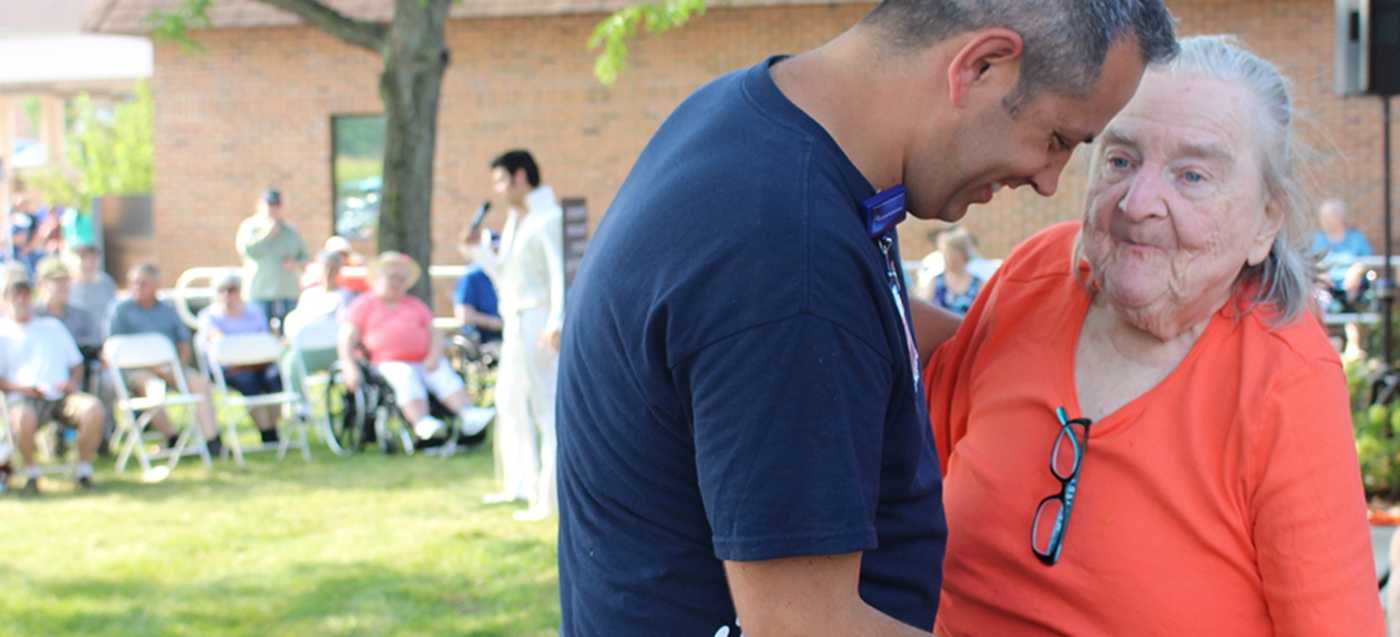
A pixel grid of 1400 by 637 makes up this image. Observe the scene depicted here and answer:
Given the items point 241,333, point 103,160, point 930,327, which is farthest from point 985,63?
point 103,160

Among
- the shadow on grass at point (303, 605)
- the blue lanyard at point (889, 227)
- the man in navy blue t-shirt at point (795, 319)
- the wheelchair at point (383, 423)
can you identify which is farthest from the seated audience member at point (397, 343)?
the blue lanyard at point (889, 227)

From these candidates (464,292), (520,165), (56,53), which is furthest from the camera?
(56,53)

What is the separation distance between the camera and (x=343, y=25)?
15242 mm

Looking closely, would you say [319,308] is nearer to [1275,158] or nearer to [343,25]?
[343,25]

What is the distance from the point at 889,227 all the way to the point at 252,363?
12.2m

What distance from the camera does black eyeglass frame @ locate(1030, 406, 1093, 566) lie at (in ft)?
7.64

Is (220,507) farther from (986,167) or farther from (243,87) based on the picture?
(243,87)

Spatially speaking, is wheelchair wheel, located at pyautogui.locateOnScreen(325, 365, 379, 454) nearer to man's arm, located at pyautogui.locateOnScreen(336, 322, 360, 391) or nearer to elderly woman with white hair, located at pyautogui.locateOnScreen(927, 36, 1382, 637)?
man's arm, located at pyautogui.locateOnScreen(336, 322, 360, 391)

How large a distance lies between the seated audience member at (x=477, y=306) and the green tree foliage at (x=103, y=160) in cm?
2172

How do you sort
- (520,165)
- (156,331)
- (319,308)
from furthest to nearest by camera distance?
(319,308) → (156,331) → (520,165)

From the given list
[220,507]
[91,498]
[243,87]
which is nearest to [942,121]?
[220,507]

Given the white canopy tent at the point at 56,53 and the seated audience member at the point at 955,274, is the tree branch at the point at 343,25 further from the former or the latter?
the white canopy tent at the point at 56,53

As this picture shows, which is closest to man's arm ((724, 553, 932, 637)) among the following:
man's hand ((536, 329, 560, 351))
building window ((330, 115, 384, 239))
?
man's hand ((536, 329, 560, 351))

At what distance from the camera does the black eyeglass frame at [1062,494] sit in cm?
233
